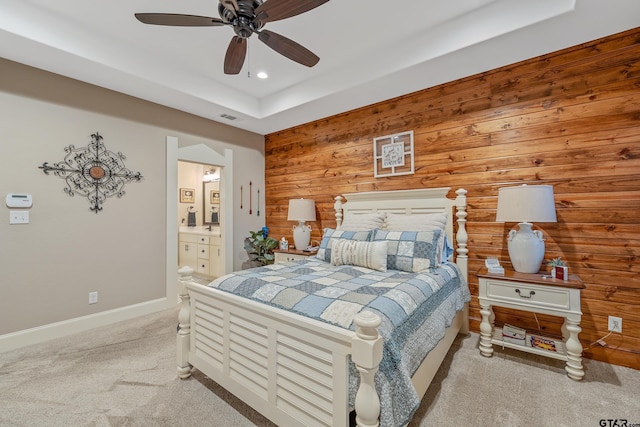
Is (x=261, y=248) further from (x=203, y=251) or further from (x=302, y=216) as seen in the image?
(x=203, y=251)

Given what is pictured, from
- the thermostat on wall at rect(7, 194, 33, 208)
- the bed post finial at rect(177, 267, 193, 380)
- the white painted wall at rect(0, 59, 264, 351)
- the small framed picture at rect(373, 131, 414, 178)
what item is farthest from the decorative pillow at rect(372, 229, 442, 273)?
the thermostat on wall at rect(7, 194, 33, 208)

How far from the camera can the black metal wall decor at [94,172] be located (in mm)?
2871

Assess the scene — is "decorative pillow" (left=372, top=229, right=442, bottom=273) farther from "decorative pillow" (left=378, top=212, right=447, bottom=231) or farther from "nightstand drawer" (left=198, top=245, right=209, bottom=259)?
"nightstand drawer" (left=198, top=245, right=209, bottom=259)

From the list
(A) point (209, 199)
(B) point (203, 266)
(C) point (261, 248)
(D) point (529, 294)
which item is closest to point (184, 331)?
(C) point (261, 248)

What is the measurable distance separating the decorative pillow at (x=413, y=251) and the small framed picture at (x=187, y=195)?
16.0 feet

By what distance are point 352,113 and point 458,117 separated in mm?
1366

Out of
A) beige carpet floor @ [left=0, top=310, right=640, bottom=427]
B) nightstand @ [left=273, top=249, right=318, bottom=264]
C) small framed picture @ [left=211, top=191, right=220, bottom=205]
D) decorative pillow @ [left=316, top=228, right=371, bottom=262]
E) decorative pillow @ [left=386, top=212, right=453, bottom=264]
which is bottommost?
beige carpet floor @ [left=0, top=310, right=640, bottom=427]

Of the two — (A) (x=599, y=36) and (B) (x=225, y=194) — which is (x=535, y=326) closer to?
(A) (x=599, y=36)

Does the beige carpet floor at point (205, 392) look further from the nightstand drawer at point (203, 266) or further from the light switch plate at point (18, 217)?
the nightstand drawer at point (203, 266)

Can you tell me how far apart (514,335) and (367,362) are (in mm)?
2013

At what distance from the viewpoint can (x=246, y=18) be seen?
1.81 metres

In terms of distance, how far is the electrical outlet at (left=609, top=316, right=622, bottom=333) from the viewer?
2230 millimetres

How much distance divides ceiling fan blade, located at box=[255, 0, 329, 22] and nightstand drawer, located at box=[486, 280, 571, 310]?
2427 mm

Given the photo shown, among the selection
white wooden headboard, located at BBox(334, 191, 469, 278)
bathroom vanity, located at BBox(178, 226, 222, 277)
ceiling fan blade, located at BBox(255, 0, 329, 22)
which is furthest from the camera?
bathroom vanity, located at BBox(178, 226, 222, 277)
